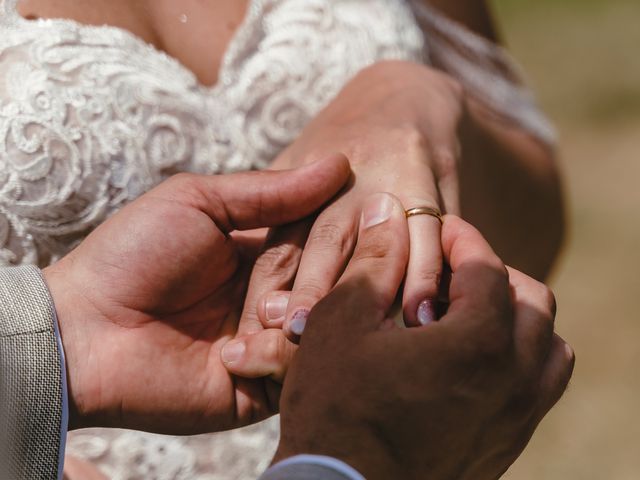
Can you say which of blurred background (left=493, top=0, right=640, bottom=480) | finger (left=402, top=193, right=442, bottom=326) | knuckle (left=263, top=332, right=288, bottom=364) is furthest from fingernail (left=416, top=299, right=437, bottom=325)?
blurred background (left=493, top=0, right=640, bottom=480)

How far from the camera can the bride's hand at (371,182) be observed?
1226mm

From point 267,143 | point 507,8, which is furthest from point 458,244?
point 507,8

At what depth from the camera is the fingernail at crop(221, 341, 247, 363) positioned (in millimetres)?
1285

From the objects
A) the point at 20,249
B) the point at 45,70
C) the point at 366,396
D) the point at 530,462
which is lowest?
the point at 530,462

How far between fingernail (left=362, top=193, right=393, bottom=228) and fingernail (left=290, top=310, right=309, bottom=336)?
0.19 m

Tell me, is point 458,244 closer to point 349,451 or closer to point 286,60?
point 349,451

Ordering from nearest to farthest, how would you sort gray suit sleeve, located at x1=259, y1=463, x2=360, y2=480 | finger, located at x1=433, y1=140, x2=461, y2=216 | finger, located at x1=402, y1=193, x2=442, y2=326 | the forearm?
1. gray suit sleeve, located at x1=259, y1=463, x2=360, y2=480
2. finger, located at x1=402, y1=193, x2=442, y2=326
3. finger, located at x1=433, y1=140, x2=461, y2=216
4. the forearm

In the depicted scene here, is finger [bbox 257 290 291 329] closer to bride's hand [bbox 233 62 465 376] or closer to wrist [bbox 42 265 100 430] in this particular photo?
bride's hand [bbox 233 62 465 376]

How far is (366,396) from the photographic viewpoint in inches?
38.2

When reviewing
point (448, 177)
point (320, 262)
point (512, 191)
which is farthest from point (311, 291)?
point (512, 191)

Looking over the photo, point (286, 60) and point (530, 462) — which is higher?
point (286, 60)

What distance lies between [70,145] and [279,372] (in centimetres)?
52

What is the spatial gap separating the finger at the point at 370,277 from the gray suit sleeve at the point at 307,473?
18cm

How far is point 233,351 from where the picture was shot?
1.29 meters
